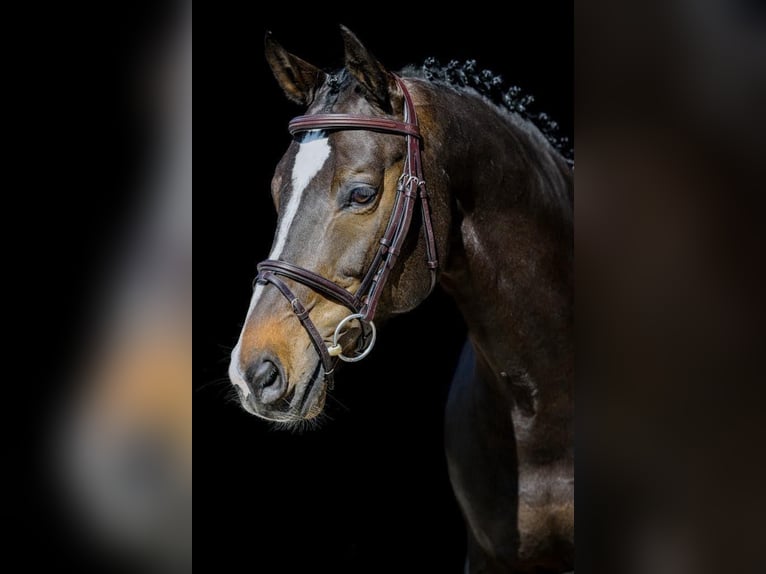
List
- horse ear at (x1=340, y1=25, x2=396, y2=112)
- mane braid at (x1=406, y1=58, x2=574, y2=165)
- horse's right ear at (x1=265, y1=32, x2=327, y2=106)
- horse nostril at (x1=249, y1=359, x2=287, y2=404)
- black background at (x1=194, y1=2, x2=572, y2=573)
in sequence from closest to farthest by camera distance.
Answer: horse nostril at (x1=249, y1=359, x2=287, y2=404), horse ear at (x1=340, y1=25, x2=396, y2=112), horse's right ear at (x1=265, y1=32, x2=327, y2=106), mane braid at (x1=406, y1=58, x2=574, y2=165), black background at (x1=194, y1=2, x2=572, y2=573)

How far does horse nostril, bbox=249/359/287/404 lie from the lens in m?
1.70

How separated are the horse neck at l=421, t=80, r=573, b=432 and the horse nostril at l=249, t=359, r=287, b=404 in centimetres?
61

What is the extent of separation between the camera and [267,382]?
1.71m

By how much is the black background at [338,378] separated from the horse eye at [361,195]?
1.61 meters

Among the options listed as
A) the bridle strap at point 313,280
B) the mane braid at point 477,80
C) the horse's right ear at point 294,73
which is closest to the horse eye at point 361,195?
the bridle strap at point 313,280

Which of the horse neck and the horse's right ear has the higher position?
the horse's right ear

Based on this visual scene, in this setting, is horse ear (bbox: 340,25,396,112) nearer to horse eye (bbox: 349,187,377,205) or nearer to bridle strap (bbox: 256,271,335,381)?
horse eye (bbox: 349,187,377,205)

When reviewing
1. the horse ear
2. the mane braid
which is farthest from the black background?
the horse ear

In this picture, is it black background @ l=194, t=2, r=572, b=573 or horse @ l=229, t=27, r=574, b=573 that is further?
black background @ l=194, t=2, r=572, b=573

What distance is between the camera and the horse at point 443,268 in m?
1.78

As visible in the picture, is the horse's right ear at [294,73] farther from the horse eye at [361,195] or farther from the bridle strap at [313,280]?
the bridle strap at [313,280]
